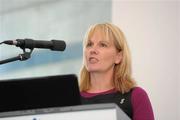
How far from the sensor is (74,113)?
3.21 feet

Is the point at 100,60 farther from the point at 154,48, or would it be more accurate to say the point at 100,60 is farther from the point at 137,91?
the point at 154,48

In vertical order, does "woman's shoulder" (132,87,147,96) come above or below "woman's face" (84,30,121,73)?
below

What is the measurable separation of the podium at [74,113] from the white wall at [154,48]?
169 centimetres

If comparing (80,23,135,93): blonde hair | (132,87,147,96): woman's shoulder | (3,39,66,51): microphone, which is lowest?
(132,87,147,96): woman's shoulder

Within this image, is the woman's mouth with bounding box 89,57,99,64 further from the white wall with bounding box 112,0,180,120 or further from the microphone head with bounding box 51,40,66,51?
the white wall with bounding box 112,0,180,120

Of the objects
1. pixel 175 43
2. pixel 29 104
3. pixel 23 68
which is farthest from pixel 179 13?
pixel 29 104

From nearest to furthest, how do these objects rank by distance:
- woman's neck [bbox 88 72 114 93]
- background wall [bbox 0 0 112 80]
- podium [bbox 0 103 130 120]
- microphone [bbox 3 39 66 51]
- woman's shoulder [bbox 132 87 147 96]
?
podium [bbox 0 103 130 120], microphone [bbox 3 39 66 51], woman's shoulder [bbox 132 87 147 96], woman's neck [bbox 88 72 114 93], background wall [bbox 0 0 112 80]

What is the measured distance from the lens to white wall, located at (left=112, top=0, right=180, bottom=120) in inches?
104

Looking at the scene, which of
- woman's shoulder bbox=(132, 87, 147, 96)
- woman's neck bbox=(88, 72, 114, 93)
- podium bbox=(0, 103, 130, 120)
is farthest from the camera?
woman's neck bbox=(88, 72, 114, 93)

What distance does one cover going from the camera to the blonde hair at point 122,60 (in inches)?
74.3

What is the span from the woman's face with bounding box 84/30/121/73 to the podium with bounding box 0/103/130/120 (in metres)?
0.89

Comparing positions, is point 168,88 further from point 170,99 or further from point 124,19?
point 124,19

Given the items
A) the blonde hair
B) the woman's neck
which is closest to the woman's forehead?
the blonde hair

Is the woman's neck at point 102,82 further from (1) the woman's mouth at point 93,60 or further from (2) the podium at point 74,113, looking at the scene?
(2) the podium at point 74,113
